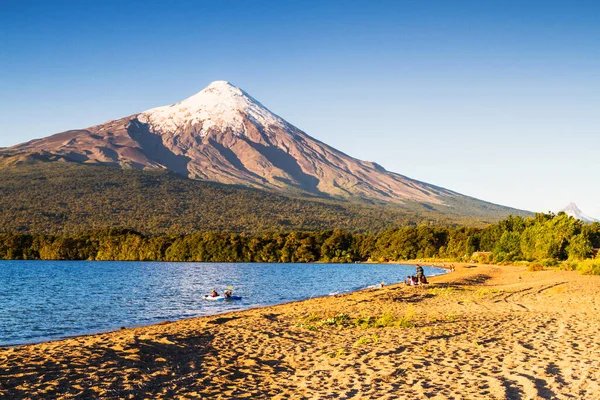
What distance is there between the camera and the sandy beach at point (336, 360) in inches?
411

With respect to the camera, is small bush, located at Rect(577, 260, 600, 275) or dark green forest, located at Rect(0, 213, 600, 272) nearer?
small bush, located at Rect(577, 260, 600, 275)

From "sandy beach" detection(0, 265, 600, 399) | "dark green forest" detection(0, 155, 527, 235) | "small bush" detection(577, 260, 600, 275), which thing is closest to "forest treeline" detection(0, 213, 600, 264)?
"dark green forest" detection(0, 155, 527, 235)

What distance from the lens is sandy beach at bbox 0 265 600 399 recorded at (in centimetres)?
1044

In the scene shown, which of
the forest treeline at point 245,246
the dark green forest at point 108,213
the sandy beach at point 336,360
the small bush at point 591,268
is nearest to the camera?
the sandy beach at point 336,360

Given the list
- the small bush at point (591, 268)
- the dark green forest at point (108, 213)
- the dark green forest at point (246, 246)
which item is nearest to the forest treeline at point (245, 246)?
the dark green forest at point (246, 246)

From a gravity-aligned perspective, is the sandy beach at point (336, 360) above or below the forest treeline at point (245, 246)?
above

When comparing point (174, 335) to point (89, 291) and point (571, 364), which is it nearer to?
point (571, 364)

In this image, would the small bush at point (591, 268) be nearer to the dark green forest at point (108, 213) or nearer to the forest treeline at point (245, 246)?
the forest treeline at point (245, 246)

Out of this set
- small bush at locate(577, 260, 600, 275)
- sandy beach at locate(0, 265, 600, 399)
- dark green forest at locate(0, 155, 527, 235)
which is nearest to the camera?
sandy beach at locate(0, 265, 600, 399)

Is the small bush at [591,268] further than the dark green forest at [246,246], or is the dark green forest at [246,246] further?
the dark green forest at [246,246]

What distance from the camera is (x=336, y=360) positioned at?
13.2m

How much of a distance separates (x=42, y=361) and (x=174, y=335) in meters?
5.01

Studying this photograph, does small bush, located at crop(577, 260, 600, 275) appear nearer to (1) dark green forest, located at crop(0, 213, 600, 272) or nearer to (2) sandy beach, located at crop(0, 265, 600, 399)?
(2) sandy beach, located at crop(0, 265, 600, 399)

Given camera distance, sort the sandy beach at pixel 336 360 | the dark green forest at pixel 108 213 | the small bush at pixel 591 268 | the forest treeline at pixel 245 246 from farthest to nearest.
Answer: the dark green forest at pixel 108 213 → the forest treeline at pixel 245 246 → the small bush at pixel 591 268 → the sandy beach at pixel 336 360
